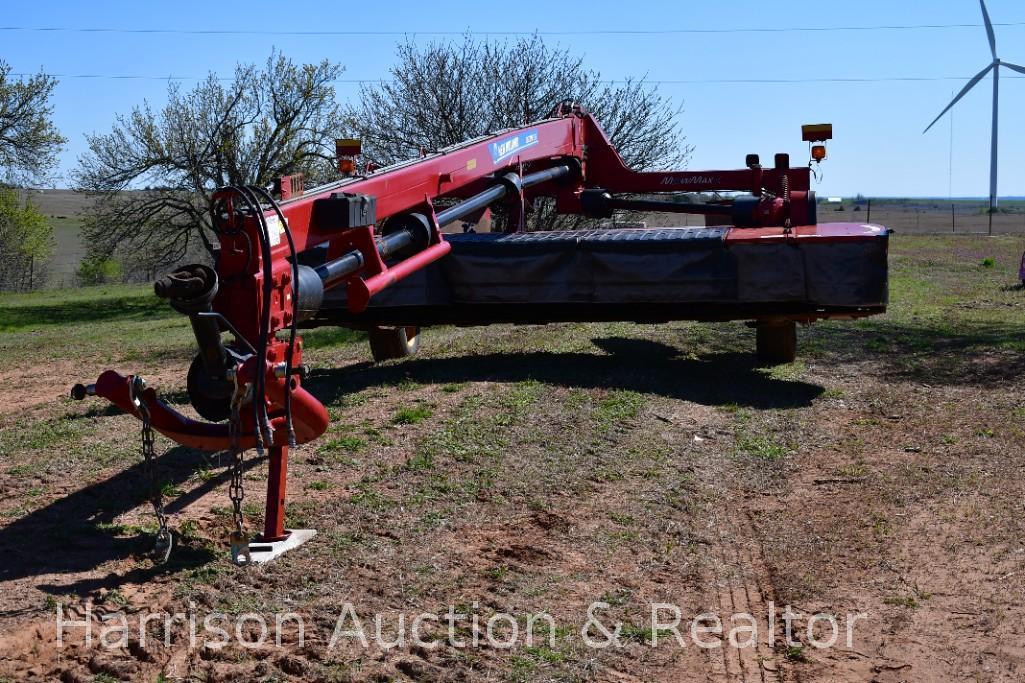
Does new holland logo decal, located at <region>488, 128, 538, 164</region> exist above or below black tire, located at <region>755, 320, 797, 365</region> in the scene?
above

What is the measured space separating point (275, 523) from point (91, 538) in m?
1.03

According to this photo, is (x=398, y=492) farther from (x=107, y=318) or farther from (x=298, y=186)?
(x=107, y=318)

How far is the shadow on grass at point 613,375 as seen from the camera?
1041 centimetres

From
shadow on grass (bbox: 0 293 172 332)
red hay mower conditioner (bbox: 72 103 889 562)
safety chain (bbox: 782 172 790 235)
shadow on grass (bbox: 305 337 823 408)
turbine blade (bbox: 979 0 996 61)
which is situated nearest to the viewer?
red hay mower conditioner (bbox: 72 103 889 562)

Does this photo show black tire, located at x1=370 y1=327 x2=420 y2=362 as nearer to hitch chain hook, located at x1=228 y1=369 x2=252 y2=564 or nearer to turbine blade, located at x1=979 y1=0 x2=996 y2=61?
hitch chain hook, located at x1=228 y1=369 x2=252 y2=564

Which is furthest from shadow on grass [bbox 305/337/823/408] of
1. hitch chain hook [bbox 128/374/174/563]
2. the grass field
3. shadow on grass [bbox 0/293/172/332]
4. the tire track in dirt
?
shadow on grass [bbox 0/293/172/332]

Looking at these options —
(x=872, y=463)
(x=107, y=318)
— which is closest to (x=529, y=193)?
(x=872, y=463)

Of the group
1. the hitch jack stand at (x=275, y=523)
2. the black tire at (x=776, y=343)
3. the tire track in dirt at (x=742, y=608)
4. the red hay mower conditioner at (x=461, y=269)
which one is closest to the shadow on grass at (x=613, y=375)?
the black tire at (x=776, y=343)

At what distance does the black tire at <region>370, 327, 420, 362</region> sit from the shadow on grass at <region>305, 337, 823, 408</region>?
0.22 meters

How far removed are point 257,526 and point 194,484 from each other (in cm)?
100

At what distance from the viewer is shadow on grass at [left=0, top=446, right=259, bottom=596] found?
5707 millimetres

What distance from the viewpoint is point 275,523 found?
19.8ft

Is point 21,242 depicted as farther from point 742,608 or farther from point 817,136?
point 742,608

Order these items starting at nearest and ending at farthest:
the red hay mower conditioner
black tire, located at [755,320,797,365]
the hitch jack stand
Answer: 1. the red hay mower conditioner
2. the hitch jack stand
3. black tire, located at [755,320,797,365]
